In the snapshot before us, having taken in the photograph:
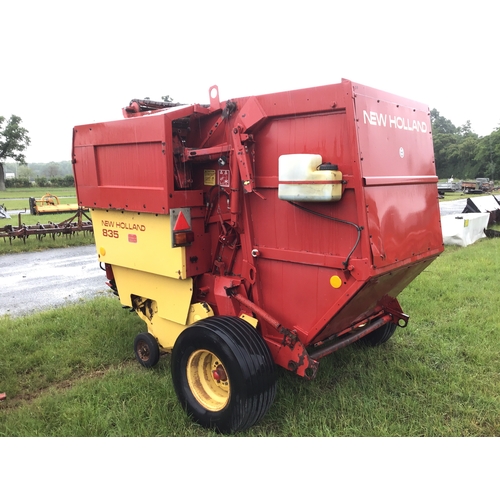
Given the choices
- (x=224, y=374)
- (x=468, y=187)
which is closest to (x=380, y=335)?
(x=224, y=374)

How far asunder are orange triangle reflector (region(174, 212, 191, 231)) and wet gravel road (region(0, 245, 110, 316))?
3.88 m

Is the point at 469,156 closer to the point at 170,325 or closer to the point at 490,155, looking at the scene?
the point at 490,155

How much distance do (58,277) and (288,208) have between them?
6.77 meters

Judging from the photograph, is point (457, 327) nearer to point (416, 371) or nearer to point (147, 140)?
point (416, 371)

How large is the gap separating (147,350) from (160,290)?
68cm

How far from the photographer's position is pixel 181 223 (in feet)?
11.9

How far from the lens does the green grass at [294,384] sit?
127 inches

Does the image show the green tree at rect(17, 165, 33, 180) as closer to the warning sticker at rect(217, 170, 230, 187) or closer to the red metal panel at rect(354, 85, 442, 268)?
the warning sticker at rect(217, 170, 230, 187)

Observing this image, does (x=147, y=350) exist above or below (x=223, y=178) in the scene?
below

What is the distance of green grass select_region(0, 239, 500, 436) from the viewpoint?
321 centimetres

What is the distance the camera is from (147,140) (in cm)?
358

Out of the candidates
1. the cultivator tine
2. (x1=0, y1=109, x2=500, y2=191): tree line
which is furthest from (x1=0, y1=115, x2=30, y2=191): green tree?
the cultivator tine

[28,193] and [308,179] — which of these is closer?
[308,179]

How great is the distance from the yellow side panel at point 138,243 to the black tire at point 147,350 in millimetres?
720
